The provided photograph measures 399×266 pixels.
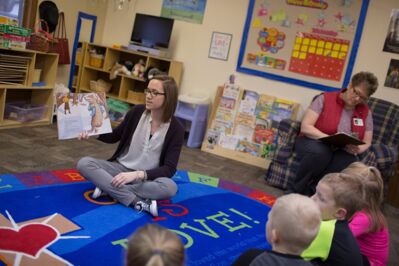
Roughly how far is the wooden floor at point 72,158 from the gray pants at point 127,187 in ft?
2.15

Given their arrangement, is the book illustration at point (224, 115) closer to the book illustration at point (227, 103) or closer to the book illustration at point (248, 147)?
the book illustration at point (227, 103)

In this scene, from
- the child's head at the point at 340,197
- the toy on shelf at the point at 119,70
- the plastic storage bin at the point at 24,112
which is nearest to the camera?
the child's head at the point at 340,197

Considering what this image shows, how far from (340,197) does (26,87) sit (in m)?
3.45

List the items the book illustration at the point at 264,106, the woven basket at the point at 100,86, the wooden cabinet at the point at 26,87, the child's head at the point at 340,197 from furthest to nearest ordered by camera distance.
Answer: the woven basket at the point at 100,86
the book illustration at the point at 264,106
the wooden cabinet at the point at 26,87
the child's head at the point at 340,197

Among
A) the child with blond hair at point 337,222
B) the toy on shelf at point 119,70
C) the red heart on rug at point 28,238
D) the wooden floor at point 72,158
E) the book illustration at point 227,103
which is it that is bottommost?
the wooden floor at point 72,158

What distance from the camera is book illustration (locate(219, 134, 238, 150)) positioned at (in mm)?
4508

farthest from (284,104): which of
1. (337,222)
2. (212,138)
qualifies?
(337,222)

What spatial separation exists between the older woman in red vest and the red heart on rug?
201cm

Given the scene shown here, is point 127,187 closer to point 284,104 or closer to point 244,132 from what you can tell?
point 244,132

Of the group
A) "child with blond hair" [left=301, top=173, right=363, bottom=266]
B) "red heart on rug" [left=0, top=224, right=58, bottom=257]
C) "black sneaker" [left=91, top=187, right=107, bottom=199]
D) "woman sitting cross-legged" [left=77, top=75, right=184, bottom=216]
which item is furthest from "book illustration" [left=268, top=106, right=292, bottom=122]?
"red heart on rug" [left=0, top=224, right=58, bottom=257]

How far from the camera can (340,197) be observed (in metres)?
1.58

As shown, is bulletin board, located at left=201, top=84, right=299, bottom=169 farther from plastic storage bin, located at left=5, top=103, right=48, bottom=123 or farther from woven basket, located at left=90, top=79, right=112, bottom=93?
plastic storage bin, located at left=5, top=103, right=48, bottom=123

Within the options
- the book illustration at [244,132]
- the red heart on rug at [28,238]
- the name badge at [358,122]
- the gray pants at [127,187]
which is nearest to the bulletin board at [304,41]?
the book illustration at [244,132]

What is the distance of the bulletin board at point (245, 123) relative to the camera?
4336mm
